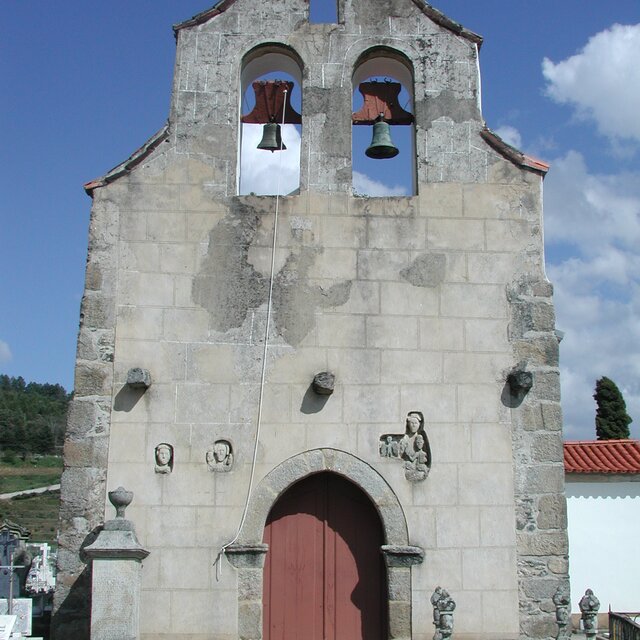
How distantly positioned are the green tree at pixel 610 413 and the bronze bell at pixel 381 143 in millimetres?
17986

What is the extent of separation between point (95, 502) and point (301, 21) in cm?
579

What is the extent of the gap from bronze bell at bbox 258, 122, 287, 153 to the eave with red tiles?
10.9m

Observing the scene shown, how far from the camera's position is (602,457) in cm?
1869

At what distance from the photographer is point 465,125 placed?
9930 mm

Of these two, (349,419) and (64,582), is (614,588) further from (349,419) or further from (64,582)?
(64,582)

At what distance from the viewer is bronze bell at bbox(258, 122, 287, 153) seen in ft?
33.2

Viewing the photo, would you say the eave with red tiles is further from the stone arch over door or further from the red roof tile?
the stone arch over door

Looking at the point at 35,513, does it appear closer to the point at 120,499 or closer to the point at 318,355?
the point at 120,499

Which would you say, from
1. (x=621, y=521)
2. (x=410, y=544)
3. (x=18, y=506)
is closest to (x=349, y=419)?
(x=410, y=544)

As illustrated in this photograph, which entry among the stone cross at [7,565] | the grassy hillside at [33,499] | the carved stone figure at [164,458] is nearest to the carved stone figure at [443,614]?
the carved stone figure at [164,458]

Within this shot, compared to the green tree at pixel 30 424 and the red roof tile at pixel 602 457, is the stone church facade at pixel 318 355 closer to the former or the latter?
the red roof tile at pixel 602 457

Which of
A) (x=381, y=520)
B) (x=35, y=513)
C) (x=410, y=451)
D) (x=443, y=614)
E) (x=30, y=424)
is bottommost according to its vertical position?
(x=443, y=614)

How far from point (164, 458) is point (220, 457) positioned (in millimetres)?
569

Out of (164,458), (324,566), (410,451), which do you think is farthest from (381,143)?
(324,566)
